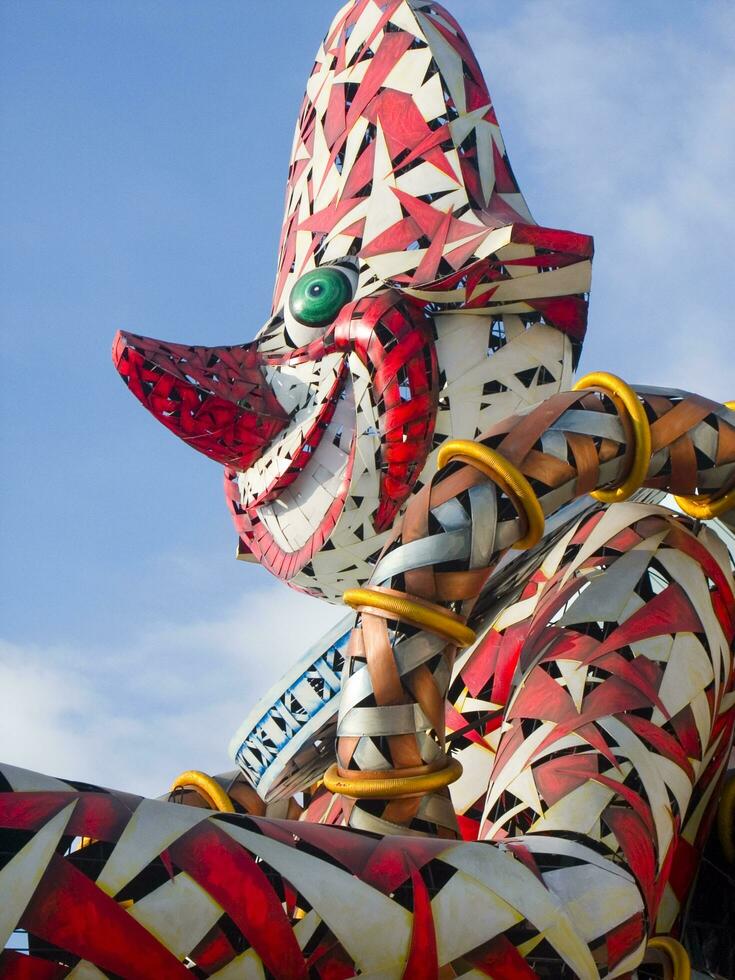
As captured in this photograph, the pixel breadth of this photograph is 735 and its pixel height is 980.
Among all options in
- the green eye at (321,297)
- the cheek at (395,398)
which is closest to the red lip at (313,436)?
the cheek at (395,398)

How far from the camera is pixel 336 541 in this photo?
7.35 m

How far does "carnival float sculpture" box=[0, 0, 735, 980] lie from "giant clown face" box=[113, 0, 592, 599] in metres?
0.02

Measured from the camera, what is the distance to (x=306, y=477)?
294 inches

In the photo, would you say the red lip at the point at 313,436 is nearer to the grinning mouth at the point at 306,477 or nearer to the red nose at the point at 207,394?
the grinning mouth at the point at 306,477

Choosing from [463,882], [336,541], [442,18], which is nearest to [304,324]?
[336,541]

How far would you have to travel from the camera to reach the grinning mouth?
7270mm

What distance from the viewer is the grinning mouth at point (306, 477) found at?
7.27 metres

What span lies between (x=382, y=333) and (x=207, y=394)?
1004 mm

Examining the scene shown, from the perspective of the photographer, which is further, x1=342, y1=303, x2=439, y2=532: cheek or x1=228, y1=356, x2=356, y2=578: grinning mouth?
x1=228, y1=356, x2=356, y2=578: grinning mouth

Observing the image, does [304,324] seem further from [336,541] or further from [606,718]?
[606,718]

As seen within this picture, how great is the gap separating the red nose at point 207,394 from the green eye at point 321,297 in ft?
1.21

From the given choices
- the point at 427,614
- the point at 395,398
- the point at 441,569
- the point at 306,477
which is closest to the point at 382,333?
the point at 395,398

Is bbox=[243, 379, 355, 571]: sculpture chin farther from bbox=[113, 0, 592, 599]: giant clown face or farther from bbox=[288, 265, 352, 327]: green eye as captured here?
bbox=[288, 265, 352, 327]: green eye

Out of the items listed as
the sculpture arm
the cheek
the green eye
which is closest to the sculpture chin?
the cheek
